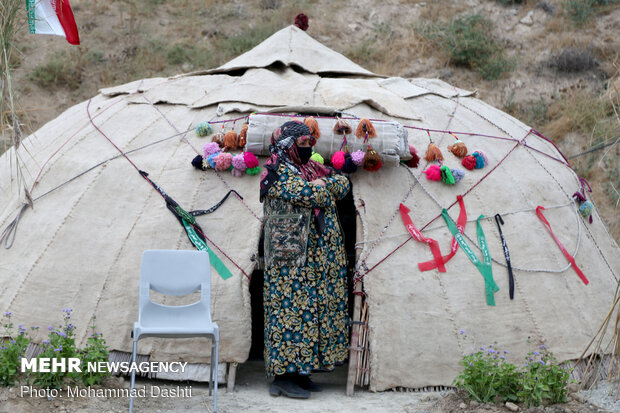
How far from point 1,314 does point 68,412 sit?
1.36m

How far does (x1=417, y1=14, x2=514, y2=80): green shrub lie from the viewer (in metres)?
10.5

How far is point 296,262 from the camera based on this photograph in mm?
4496

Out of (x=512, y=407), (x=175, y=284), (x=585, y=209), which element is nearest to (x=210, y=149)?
(x=175, y=284)

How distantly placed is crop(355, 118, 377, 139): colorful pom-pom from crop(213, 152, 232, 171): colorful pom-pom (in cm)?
88

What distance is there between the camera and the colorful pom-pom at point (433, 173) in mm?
5327

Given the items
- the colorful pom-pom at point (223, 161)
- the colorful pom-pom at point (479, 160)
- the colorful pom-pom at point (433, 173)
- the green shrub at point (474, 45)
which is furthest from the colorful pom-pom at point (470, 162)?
the green shrub at point (474, 45)

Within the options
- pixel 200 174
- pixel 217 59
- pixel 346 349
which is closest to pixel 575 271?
pixel 346 349

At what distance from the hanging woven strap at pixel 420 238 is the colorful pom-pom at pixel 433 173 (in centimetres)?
33

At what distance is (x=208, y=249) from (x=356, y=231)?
0.99m

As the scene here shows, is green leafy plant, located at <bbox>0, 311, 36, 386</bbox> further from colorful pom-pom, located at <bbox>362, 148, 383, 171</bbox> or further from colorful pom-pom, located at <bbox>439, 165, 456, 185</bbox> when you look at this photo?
colorful pom-pom, located at <bbox>439, 165, 456, 185</bbox>

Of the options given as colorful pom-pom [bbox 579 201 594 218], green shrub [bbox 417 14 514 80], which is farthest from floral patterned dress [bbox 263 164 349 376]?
green shrub [bbox 417 14 514 80]

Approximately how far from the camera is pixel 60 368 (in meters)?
4.02

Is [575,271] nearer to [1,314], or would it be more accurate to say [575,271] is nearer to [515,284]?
[515,284]

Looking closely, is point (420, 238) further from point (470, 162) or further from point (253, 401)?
point (253, 401)
